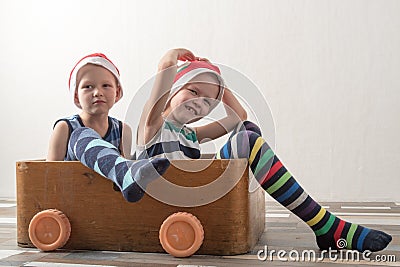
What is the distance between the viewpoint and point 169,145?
1.27 metres

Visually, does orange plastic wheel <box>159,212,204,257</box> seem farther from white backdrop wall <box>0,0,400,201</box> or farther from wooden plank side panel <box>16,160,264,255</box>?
white backdrop wall <box>0,0,400,201</box>

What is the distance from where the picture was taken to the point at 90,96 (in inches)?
53.0

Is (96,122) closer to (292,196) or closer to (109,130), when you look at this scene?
(109,130)

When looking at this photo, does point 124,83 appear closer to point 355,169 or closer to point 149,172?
point 355,169

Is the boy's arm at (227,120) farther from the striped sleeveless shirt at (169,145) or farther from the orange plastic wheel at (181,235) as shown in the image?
the orange plastic wheel at (181,235)

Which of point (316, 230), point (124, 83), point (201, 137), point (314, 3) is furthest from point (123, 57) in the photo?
point (316, 230)

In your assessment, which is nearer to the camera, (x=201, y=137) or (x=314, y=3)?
(x=201, y=137)

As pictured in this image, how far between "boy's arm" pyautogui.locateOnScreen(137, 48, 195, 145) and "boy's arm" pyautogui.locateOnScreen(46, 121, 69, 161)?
0.19 metres

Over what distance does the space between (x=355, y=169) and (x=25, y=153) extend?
4.46ft

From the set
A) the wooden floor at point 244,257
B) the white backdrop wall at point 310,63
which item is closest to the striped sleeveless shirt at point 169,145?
the wooden floor at point 244,257

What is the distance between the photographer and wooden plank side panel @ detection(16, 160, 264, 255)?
112cm

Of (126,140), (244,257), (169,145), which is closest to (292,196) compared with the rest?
(244,257)

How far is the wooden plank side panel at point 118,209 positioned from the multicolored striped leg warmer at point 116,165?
40 millimetres

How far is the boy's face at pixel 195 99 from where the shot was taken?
49.4 inches
